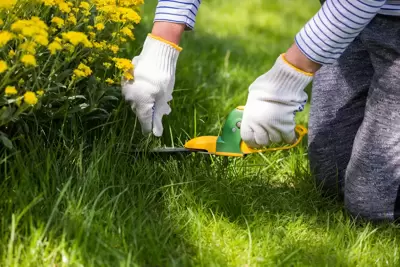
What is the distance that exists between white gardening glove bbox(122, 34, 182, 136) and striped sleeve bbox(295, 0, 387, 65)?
0.35m

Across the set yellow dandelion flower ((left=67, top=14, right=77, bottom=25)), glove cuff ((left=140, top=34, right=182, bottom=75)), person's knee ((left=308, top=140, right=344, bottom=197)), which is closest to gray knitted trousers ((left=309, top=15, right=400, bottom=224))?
person's knee ((left=308, top=140, right=344, bottom=197))

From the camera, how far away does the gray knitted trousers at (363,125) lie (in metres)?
1.87

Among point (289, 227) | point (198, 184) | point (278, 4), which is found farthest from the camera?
point (278, 4)

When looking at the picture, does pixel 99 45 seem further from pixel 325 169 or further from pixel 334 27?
pixel 325 169

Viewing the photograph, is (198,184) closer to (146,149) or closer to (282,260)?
(146,149)

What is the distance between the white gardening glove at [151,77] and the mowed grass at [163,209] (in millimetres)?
132

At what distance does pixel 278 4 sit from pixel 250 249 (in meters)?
4.35

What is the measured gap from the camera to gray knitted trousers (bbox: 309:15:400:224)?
1866 mm

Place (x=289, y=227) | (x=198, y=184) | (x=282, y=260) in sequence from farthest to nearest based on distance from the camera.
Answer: (x=198, y=184) → (x=289, y=227) → (x=282, y=260)

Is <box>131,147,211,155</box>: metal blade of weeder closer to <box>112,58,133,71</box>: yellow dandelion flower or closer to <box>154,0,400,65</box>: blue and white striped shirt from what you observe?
<box>112,58,133,71</box>: yellow dandelion flower

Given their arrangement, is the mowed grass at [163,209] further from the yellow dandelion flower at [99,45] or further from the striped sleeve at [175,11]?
the striped sleeve at [175,11]

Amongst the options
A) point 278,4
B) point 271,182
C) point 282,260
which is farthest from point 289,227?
point 278,4

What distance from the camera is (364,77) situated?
2.11m

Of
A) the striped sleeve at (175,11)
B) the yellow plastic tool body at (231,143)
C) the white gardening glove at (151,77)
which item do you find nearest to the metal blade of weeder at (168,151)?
the yellow plastic tool body at (231,143)
